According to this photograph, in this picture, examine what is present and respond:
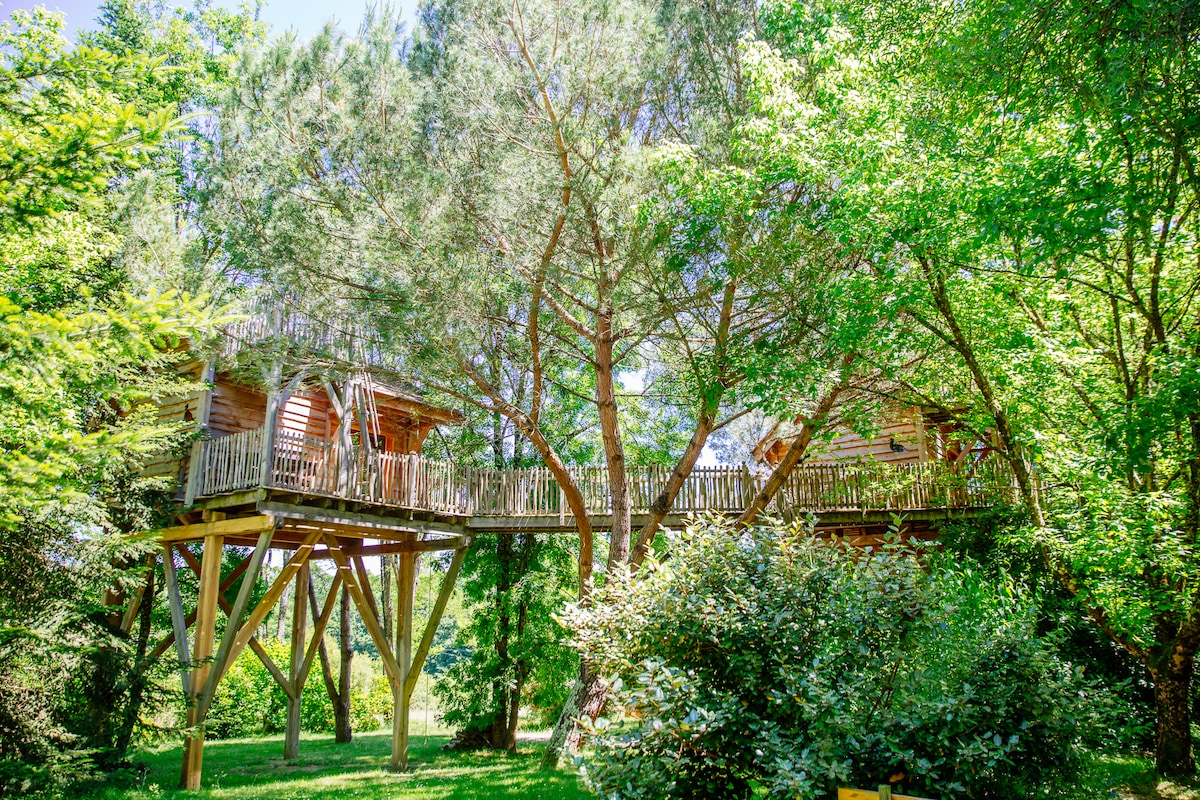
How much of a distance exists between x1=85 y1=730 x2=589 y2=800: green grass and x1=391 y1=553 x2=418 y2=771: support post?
395mm

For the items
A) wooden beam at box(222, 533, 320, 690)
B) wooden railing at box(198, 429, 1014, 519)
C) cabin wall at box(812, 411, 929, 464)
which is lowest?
wooden beam at box(222, 533, 320, 690)

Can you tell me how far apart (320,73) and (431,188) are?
2039 millimetres

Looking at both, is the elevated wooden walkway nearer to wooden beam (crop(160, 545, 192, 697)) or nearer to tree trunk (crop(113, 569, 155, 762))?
wooden beam (crop(160, 545, 192, 697))

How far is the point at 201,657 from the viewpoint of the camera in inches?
438

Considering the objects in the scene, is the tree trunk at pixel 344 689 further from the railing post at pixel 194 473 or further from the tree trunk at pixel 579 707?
the tree trunk at pixel 579 707

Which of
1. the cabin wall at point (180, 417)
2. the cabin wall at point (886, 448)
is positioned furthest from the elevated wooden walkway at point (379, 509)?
the cabin wall at point (886, 448)

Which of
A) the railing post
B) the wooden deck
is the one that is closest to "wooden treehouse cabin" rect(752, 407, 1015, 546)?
the wooden deck

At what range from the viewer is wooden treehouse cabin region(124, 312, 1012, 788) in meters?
11.1

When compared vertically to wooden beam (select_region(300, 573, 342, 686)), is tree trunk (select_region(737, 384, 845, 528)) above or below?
above

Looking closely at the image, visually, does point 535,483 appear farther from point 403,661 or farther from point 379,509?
point 403,661

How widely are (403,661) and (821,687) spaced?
33.7 feet

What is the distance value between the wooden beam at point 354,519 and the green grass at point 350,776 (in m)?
3.71

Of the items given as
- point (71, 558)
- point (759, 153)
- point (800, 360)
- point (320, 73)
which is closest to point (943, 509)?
point (800, 360)

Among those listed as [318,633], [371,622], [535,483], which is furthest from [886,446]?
[318,633]
